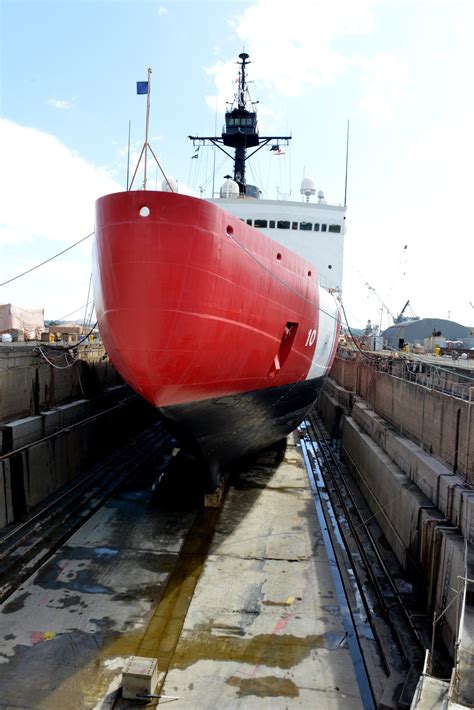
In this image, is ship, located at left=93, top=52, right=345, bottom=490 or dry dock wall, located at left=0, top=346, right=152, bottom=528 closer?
ship, located at left=93, top=52, right=345, bottom=490

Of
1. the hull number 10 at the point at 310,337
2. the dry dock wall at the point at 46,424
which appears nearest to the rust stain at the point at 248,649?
the dry dock wall at the point at 46,424

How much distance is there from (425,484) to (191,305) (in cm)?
464

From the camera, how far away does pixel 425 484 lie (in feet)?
24.3

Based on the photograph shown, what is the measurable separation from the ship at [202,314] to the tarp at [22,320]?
14.2 m

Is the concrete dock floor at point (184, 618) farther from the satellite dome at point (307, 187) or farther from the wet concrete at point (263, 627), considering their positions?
the satellite dome at point (307, 187)

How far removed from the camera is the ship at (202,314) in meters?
5.93

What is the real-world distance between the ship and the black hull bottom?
0.02 meters

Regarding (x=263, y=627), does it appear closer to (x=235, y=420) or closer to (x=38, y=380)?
(x=235, y=420)

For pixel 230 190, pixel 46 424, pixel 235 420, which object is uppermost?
pixel 230 190

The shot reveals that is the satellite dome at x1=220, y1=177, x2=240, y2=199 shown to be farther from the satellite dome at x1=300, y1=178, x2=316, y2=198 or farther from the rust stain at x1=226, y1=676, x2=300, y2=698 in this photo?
the rust stain at x1=226, y1=676, x2=300, y2=698

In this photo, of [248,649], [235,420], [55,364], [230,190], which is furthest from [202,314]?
[230,190]

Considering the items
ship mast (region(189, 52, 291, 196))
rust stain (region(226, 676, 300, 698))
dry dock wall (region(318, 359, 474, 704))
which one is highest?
ship mast (region(189, 52, 291, 196))

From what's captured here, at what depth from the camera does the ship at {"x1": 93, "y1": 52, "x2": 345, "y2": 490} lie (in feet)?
19.5

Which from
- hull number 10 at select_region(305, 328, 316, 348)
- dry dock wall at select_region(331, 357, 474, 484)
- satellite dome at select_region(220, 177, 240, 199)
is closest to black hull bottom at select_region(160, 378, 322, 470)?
hull number 10 at select_region(305, 328, 316, 348)
